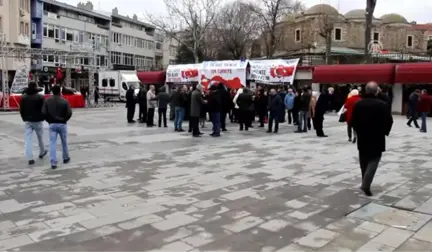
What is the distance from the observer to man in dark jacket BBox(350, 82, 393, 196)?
631 centimetres

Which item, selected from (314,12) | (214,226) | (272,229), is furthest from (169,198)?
(314,12)

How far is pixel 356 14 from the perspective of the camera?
61.2 m

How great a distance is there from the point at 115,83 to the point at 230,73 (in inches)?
655

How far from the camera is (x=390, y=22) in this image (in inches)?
2464

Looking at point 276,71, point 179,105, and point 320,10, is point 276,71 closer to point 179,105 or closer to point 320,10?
point 179,105

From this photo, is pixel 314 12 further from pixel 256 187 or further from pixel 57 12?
pixel 256 187

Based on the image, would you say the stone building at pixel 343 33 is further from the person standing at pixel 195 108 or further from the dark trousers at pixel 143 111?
the person standing at pixel 195 108

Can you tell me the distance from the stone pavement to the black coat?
781 millimetres

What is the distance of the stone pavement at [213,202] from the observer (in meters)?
4.62


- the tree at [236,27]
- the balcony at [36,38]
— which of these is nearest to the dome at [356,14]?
the tree at [236,27]

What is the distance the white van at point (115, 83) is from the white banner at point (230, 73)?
12634mm

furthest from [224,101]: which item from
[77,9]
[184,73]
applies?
[77,9]

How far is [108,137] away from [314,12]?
48954mm

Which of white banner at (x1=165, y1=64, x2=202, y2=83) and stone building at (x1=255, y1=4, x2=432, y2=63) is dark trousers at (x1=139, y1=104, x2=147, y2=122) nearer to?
white banner at (x1=165, y1=64, x2=202, y2=83)
